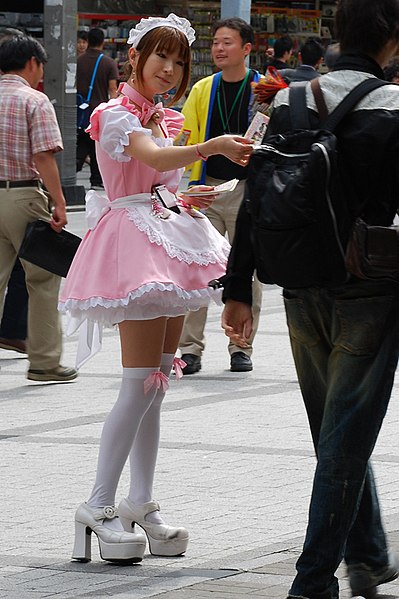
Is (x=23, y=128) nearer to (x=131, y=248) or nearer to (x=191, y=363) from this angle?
(x=191, y=363)

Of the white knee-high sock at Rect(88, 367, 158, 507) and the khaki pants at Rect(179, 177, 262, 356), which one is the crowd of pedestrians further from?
the khaki pants at Rect(179, 177, 262, 356)

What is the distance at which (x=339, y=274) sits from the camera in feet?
13.6

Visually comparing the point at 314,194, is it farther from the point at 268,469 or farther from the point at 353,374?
the point at 268,469

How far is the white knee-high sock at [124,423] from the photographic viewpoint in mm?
5215

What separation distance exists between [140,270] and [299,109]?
4.16 feet

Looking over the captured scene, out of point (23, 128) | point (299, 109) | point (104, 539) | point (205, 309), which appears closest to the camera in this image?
point (299, 109)

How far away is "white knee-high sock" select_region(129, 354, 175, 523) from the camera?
17.6ft

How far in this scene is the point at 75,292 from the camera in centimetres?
541

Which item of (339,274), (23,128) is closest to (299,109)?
(339,274)

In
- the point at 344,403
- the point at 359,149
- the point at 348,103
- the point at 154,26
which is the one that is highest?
the point at 154,26

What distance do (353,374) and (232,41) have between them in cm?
599

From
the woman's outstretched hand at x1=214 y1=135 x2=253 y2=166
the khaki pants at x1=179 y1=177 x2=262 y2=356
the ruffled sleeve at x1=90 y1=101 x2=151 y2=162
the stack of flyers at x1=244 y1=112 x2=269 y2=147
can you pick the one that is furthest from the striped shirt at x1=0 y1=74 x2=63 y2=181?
the woman's outstretched hand at x1=214 y1=135 x2=253 y2=166

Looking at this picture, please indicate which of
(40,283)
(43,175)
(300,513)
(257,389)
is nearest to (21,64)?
(43,175)

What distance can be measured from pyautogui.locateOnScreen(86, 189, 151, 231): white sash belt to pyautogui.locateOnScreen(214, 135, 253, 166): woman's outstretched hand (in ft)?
2.18
